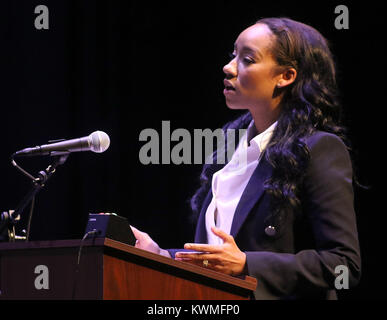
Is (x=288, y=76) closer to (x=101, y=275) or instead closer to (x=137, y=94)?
(x=101, y=275)

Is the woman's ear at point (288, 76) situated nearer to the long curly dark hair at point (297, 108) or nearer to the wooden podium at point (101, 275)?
the long curly dark hair at point (297, 108)

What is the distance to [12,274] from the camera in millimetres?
1665

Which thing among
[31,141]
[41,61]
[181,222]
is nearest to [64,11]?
[41,61]

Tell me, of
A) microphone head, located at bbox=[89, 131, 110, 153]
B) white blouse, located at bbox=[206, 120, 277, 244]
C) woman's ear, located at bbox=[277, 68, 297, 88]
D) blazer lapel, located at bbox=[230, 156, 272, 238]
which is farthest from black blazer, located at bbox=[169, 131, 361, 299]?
microphone head, located at bbox=[89, 131, 110, 153]

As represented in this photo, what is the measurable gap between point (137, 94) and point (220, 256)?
2.58m

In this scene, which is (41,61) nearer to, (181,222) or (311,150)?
(181,222)

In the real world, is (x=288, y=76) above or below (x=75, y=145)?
above

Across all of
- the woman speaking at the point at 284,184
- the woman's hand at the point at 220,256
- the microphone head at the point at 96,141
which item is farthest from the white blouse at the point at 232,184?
the microphone head at the point at 96,141

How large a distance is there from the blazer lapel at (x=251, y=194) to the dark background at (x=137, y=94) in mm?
1463

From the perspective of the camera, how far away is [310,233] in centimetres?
222

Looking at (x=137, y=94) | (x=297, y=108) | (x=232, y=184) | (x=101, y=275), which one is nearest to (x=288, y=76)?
(x=297, y=108)

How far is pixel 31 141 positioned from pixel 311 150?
88.2 inches

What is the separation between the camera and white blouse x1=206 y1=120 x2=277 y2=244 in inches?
96.8

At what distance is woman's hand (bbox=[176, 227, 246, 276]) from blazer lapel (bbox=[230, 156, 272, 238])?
1.28 feet
